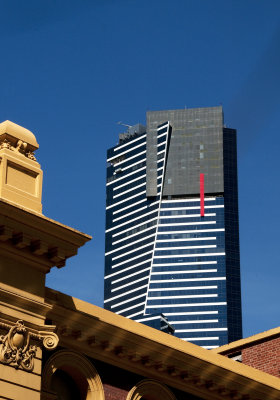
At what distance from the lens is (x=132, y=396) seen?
102 ft

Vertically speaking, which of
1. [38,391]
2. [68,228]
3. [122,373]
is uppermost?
[68,228]

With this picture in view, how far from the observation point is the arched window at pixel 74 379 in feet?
94.5

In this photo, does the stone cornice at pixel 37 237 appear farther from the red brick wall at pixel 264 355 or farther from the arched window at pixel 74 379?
the red brick wall at pixel 264 355

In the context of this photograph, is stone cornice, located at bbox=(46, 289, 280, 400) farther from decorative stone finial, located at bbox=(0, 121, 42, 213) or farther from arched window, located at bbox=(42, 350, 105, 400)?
decorative stone finial, located at bbox=(0, 121, 42, 213)

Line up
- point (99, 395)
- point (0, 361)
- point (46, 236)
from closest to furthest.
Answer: point (0, 361)
point (46, 236)
point (99, 395)

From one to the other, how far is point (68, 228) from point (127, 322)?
4.82 metres

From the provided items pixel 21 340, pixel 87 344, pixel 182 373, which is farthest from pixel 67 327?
pixel 182 373

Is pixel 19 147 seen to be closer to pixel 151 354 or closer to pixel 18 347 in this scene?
pixel 18 347

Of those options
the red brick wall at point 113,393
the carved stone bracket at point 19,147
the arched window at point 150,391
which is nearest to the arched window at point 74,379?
the red brick wall at point 113,393

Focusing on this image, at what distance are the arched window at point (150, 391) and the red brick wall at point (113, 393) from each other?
0.25m

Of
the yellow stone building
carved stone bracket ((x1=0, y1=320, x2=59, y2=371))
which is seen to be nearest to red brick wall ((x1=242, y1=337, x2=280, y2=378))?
the yellow stone building

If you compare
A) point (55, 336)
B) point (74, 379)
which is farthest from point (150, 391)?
point (55, 336)

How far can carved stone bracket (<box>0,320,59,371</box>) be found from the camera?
25625mm

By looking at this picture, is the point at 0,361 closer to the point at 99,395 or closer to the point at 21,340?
the point at 21,340
